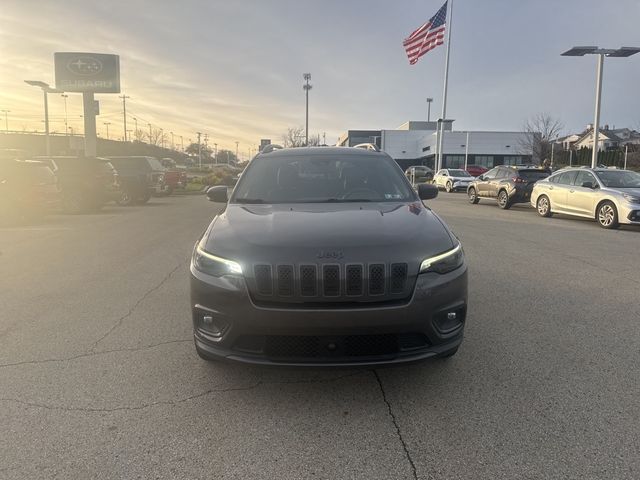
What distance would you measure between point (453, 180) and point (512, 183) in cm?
1309

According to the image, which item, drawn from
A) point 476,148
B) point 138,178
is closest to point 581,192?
point 138,178

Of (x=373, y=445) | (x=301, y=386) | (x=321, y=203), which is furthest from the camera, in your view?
(x=321, y=203)

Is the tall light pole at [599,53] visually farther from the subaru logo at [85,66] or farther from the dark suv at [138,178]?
the subaru logo at [85,66]

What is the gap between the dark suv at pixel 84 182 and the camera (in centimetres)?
1578

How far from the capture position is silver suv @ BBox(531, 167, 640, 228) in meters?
12.2

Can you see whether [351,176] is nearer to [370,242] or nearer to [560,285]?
[370,242]

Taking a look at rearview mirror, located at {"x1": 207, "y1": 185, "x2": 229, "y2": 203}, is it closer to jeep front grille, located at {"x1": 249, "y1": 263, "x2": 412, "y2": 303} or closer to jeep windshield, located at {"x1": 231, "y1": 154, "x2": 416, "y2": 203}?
jeep windshield, located at {"x1": 231, "y1": 154, "x2": 416, "y2": 203}

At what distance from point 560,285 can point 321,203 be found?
12.8 feet

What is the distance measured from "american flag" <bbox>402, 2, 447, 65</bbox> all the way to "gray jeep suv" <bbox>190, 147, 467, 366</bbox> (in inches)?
1084

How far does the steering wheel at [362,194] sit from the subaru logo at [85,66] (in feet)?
118

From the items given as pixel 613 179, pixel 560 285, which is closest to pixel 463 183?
pixel 613 179

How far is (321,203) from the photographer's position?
423 centimetres

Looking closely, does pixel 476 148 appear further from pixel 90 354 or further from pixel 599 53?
pixel 90 354

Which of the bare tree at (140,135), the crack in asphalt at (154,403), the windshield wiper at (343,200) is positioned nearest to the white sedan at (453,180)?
the windshield wiper at (343,200)
